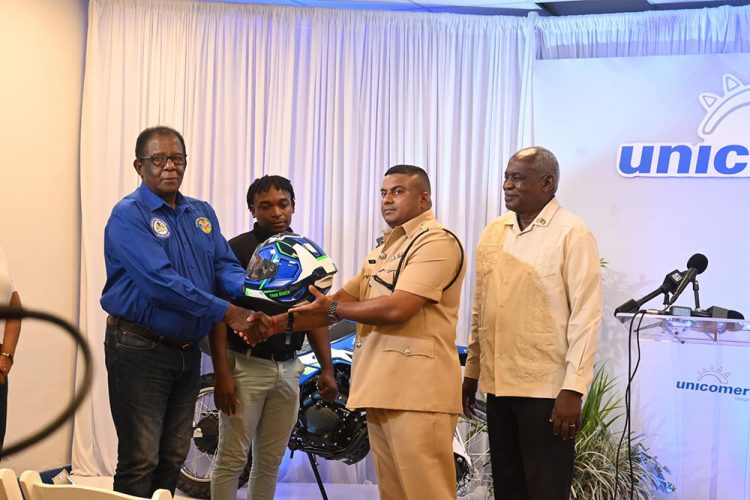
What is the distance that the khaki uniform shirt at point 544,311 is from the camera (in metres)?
3.41

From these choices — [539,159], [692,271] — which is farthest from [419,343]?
[692,271]

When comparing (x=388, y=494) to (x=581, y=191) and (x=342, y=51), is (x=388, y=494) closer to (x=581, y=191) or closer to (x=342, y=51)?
(x=581, y=191)

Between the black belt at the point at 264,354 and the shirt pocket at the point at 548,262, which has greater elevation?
the shirt pocket at the point at 548,262

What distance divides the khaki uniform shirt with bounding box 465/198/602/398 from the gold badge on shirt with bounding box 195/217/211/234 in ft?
3.93

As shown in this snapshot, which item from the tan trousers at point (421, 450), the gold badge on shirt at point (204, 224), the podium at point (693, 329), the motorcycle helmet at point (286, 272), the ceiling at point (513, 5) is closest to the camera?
the tan trousers at point (421, 450)

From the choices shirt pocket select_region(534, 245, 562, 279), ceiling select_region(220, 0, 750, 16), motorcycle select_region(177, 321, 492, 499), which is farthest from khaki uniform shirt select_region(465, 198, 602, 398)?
ceiling select_region(220, 0, 750, 16)

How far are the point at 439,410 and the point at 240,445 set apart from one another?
1119mm

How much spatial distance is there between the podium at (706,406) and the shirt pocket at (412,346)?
128 centimetres

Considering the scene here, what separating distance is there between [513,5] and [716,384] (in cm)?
290

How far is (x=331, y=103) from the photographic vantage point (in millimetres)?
6145

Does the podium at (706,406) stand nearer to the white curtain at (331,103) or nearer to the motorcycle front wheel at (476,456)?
the motorcycle front wheel at (476,456)

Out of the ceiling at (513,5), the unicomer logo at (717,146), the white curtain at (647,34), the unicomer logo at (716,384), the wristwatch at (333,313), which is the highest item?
the ceiling at (513,5)

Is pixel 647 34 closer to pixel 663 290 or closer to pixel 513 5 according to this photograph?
pixel 513 5

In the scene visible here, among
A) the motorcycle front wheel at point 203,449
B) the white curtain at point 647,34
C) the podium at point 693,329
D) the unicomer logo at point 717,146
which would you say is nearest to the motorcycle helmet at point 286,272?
the motorcycle front wheel at point 203,449
